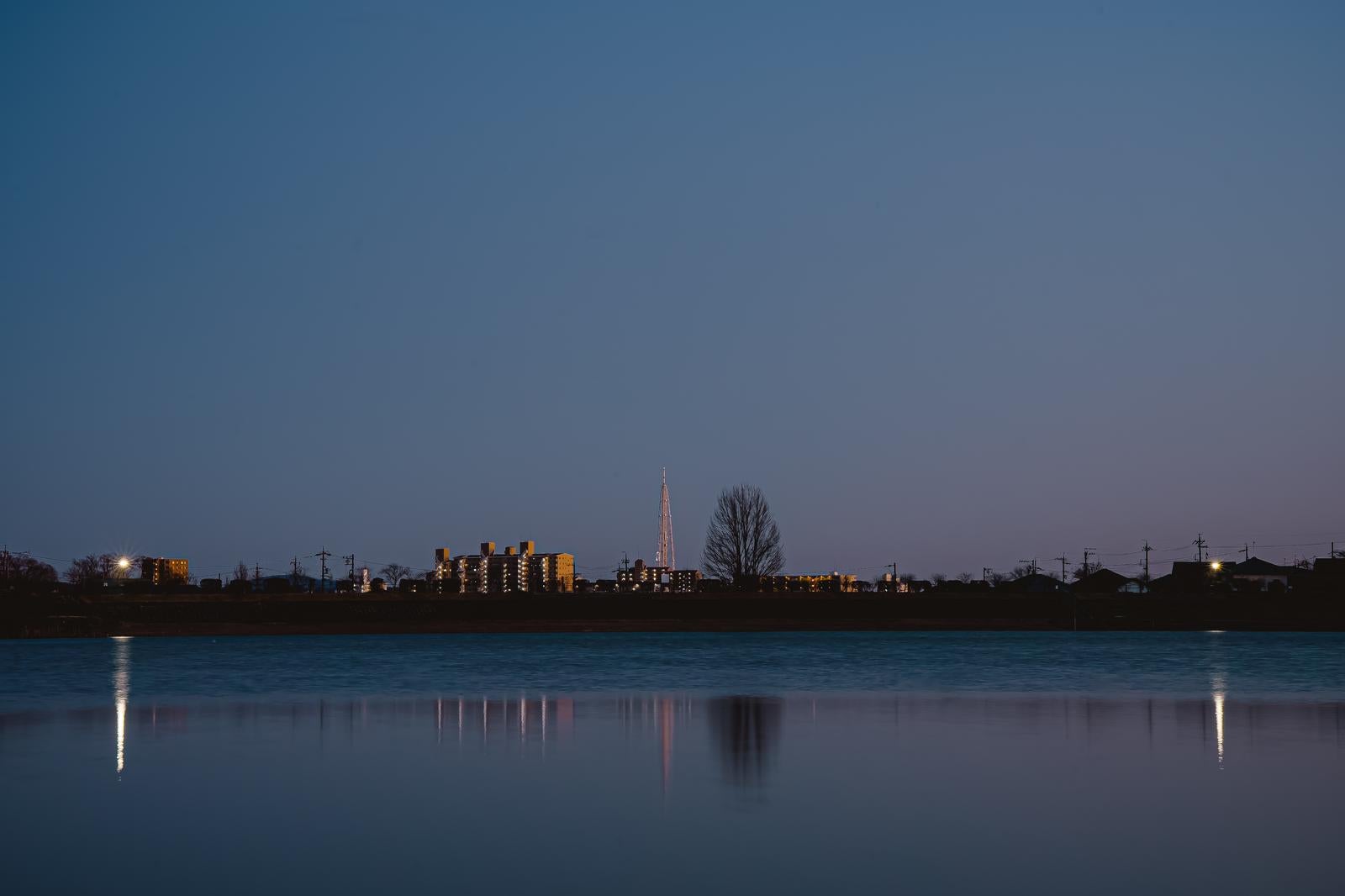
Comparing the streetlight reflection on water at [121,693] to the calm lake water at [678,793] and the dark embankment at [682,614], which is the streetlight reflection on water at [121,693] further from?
the dark embankment at [682,614]

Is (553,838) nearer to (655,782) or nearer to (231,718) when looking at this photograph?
(655,782)

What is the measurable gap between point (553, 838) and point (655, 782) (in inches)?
160

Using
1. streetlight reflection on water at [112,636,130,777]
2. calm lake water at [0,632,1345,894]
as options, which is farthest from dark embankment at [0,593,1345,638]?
calm lake water at [0,632,1345,894]

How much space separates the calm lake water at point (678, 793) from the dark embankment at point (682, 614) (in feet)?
378

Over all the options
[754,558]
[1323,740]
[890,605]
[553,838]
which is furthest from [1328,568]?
[553,838]

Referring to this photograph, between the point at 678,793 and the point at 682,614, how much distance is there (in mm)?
139076

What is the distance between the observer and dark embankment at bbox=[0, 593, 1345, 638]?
145m

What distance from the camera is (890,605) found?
154750mm

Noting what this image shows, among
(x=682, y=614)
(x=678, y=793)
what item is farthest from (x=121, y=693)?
(x=682, y=614)

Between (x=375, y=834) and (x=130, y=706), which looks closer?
(x=375, y=834)

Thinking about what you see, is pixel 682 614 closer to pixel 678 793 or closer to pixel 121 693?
pixel 121 693

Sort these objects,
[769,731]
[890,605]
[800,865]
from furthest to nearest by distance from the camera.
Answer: [890,605] → [769,731] → [800,865]

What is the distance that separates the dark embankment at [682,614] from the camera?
5704 inches

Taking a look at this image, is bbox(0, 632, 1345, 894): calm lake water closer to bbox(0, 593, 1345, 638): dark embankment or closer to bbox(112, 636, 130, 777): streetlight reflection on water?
bbox(112, 636, 130, 777): streetlight reflection on water
